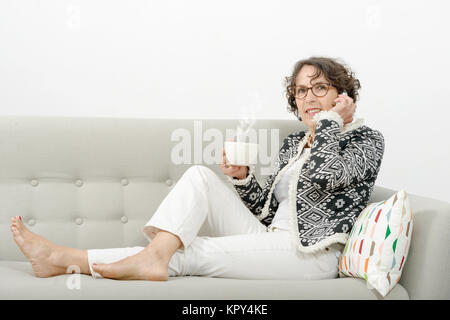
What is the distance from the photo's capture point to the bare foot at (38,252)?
1.30 m

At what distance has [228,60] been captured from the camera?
2127 millimetres

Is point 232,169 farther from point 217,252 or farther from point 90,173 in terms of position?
point 90,173

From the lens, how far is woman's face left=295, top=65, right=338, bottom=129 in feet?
5.46

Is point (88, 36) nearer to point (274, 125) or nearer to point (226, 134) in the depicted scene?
point (226, 134)

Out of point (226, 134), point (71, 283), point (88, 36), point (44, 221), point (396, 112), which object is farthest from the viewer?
point (396, 112)

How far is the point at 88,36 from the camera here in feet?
6.76

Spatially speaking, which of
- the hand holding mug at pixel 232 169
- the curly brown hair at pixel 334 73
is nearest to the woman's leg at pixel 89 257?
the hand holding mug at pixel 232 169

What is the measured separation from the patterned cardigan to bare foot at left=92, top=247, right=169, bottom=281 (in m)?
0.41

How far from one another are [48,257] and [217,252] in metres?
0.46

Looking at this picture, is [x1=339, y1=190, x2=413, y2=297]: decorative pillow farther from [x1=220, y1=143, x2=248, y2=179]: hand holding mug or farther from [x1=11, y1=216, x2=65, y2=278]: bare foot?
[x1=11, y1=216, x2=65, y2=278]: bare foot

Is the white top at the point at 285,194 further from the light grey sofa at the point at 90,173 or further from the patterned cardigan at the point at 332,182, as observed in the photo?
the light grey sofa at the point at 90,173
